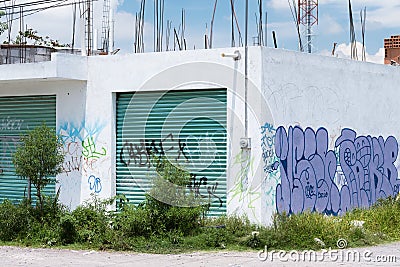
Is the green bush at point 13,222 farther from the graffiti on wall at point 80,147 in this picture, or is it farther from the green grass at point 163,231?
the graffiti on wall at point 80,147

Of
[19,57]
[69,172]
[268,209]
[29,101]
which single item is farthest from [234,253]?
[19,57]

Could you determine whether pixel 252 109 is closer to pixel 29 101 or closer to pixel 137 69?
pixel 137 69

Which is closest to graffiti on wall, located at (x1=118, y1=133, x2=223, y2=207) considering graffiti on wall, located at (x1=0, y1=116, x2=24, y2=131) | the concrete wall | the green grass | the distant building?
the green grass

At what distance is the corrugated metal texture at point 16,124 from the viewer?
1717cm

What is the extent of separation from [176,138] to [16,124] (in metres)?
4.51

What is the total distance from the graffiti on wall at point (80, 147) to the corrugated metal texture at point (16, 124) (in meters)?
0.57

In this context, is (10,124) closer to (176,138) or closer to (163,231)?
(176,138)

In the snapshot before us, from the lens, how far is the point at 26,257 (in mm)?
12766

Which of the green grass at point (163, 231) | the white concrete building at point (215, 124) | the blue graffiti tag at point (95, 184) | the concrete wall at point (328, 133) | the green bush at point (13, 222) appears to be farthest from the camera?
the blue graffiti tag at point (95, 184)

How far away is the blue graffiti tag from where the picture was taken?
53.3ft

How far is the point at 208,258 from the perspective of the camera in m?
12.4

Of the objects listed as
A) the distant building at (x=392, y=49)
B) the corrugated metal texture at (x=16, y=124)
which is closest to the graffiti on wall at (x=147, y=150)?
the corrugated metal texture at (x=16, y=124)

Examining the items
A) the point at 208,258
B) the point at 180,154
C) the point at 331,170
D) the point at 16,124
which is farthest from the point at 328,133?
the point at 16,124

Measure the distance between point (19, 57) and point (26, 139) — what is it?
30.7 feet
